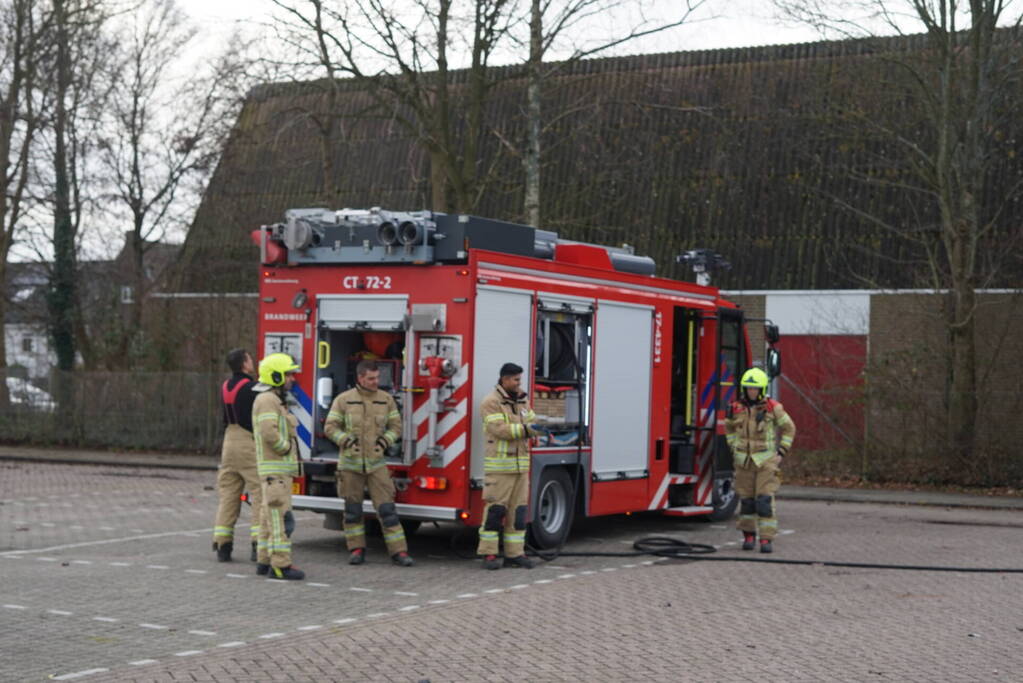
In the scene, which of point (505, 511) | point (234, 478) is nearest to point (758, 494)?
point (505, 511)

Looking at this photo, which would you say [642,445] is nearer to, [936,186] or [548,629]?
[548,629]

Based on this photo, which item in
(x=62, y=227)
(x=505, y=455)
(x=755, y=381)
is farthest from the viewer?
(x=62, y=227)

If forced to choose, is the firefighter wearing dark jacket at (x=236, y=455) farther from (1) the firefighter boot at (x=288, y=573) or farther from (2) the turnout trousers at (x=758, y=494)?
(2) the turnout trousers at (x=758, y=494)

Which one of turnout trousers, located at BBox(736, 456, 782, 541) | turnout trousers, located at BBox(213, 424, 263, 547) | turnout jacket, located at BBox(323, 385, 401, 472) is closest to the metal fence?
turnout trousers, located at BBox(213, 424, 263, 547)

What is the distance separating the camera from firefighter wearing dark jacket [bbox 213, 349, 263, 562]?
1242 cm

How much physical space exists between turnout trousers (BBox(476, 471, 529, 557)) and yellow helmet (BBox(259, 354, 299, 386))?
202 cm

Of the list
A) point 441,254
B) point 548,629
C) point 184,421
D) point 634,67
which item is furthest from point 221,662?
point 634,67

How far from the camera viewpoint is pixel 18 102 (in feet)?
101

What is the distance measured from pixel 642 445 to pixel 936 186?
10439 mm

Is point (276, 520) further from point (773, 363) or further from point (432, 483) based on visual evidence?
point (773, 363)

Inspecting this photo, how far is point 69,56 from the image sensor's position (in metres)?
30.0

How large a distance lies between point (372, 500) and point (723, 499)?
5.97 meters

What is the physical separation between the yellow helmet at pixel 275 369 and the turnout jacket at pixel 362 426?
74 cm

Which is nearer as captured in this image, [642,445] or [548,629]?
[548,629]
